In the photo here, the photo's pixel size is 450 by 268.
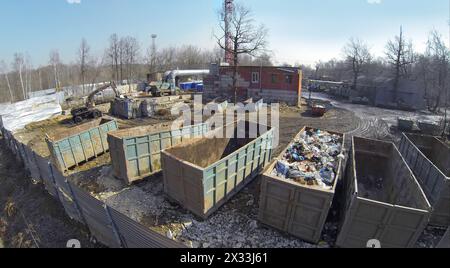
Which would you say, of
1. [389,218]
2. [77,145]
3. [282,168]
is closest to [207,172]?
[282,168]

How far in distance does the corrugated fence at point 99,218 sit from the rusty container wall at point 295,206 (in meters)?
2.76

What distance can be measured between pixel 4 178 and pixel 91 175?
4443 mm

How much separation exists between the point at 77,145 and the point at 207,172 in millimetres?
6931

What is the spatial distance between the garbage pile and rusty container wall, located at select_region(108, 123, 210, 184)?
477 centimetres

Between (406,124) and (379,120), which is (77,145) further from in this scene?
(379,120)

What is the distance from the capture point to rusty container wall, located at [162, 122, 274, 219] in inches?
263

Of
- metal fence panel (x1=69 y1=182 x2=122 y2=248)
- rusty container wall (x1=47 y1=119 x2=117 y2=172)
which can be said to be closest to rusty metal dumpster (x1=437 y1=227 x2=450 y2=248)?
metal fence panel (x1=69 y1=182 x2=122 y2=248)

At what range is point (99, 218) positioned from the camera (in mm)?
5758

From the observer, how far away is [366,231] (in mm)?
5465

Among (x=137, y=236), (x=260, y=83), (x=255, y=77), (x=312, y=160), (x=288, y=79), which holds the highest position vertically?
(x=255, y=77)

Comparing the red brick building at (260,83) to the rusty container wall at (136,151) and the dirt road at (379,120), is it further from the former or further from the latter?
the rusty container wall at (136,151)

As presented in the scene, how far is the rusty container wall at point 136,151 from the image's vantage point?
8.55m

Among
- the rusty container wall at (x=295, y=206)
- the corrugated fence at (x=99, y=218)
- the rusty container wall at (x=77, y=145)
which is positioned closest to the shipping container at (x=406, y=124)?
the rusty container wall at (x=295, y=206)
